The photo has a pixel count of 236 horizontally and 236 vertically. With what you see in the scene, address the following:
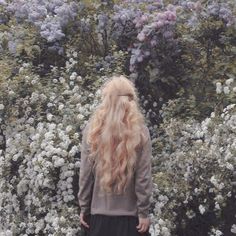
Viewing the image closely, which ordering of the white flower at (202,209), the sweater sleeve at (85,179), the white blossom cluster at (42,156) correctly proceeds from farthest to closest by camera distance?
1. the white blossom cluster at (42,156)
2. the white flower at (202,209)
3. the sweater sleeve at (85,179)

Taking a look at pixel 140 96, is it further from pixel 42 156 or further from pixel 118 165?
pixel 118 165

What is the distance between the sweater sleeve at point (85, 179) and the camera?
3.97 m

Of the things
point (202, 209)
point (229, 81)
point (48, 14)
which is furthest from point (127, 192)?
point (48, 14)

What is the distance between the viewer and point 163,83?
583cm

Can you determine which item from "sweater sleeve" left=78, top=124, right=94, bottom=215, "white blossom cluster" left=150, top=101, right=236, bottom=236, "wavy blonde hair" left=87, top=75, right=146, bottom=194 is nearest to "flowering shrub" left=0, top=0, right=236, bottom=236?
"white blossom cluster" left=150, top=101, right=236, bottom=236

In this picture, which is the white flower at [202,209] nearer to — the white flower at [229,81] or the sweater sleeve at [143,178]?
the sweater sleeve at [143,178]

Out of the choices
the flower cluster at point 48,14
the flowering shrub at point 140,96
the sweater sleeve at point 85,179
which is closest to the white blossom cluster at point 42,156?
the flowering shrub at point 140,96

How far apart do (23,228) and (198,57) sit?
2.27 metres

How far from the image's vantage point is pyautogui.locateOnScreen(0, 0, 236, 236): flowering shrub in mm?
4531

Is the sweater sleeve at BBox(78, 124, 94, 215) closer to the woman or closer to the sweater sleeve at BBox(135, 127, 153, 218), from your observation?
the woman

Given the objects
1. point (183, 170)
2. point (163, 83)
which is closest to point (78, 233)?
point (183, 170)

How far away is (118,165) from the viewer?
3.84m

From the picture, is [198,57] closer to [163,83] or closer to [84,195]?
[163,83]

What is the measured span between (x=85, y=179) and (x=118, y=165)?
0.29 meters
